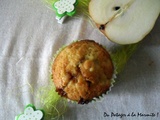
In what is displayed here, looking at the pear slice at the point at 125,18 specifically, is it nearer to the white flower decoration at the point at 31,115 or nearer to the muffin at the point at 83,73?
the muffin at the point at 83,73

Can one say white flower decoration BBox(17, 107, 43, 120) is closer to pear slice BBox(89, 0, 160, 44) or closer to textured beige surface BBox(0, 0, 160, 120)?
textured beige surface BBox(0, 0, 160, 120)

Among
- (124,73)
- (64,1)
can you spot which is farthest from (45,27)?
(124,73)

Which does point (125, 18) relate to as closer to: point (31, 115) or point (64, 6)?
point (64, 6)

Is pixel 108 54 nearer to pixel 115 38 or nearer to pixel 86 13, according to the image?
pixel 115 38

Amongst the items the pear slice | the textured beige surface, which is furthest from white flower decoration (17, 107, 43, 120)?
the pear slice

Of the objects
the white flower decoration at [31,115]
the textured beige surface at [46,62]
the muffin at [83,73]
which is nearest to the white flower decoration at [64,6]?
the textured beige surface at [46,62]
